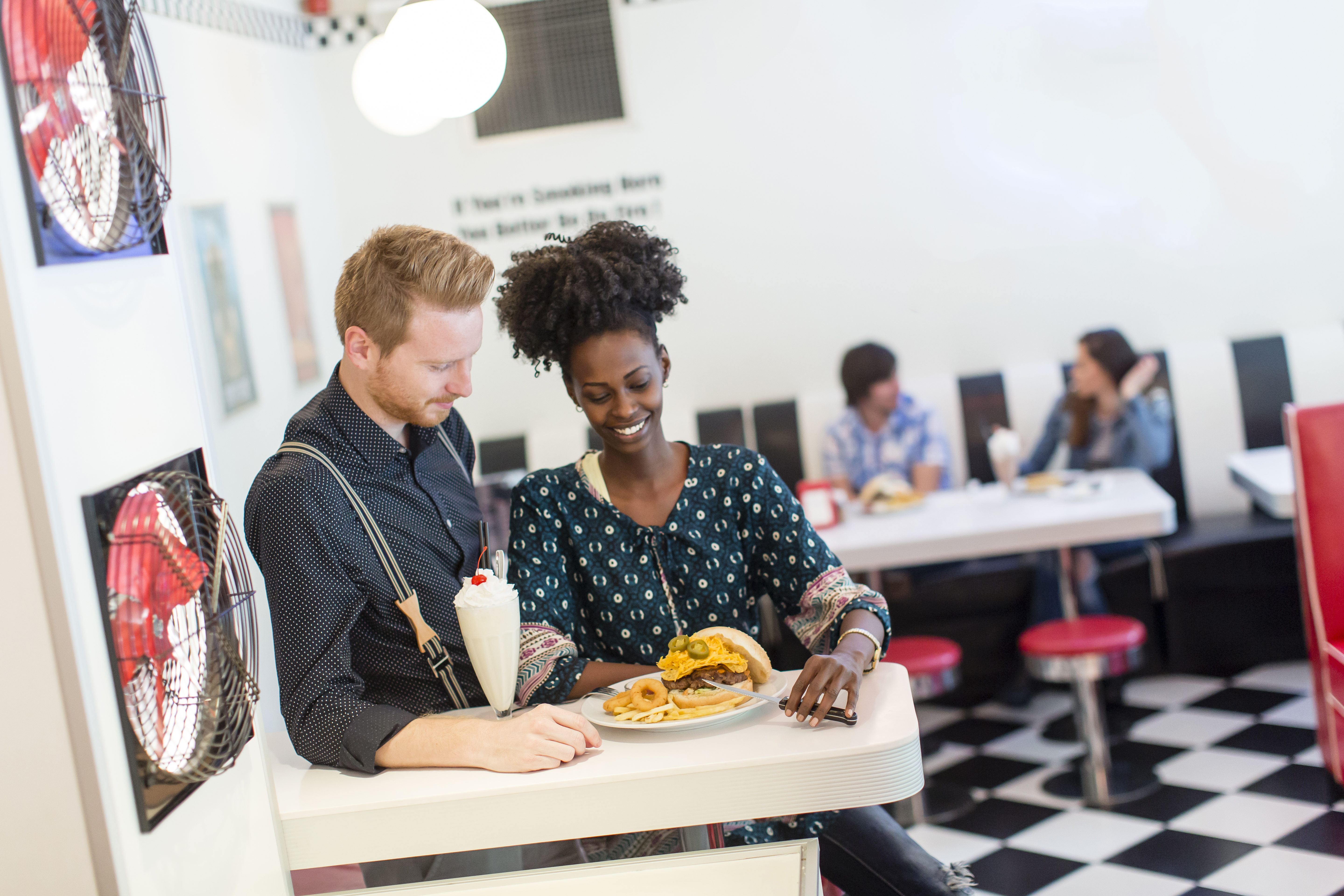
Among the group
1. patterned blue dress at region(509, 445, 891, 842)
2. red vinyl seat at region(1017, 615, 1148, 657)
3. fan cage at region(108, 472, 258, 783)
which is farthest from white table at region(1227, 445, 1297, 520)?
fan cage at region(108, 472, 258, 783)

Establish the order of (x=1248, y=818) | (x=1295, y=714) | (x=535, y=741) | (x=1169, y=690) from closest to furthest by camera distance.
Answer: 1. (x=535, y=741)
2. (x=1248, y=818)
3. (x=1295, y=714)
4. (x=1169, y=690)

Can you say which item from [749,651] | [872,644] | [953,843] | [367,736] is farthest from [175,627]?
[953,843]

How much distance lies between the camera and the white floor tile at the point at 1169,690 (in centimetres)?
404

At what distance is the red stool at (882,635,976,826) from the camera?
3.31 m

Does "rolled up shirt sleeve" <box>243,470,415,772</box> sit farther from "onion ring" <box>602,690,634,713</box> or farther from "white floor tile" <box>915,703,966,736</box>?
"white floor tile" <box>915,703,966,736</box>

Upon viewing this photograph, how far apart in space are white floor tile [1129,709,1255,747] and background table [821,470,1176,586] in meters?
0.66

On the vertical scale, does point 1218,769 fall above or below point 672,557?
below

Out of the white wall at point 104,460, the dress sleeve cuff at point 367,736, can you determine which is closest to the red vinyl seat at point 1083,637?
the dress sleeve cuff at point 367,736

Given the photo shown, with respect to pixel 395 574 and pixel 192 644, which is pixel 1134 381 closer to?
pixel 395 574

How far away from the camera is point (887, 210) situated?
16.0 feet

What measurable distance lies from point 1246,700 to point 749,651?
3.02 m

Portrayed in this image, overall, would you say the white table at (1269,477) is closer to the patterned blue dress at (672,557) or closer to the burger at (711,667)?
the patterned blue dress at (672,557)

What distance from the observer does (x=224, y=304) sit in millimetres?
3693

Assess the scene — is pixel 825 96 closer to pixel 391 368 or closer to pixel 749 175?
pixel 749 175
